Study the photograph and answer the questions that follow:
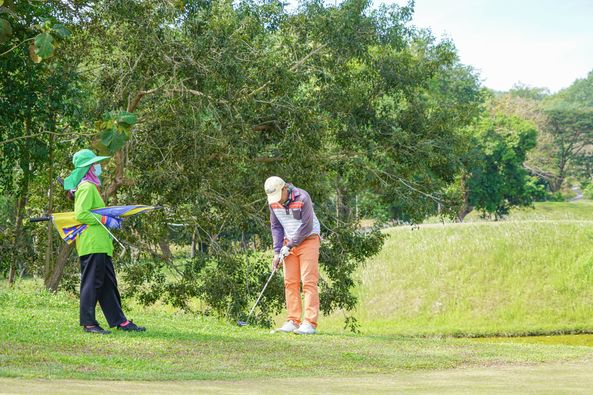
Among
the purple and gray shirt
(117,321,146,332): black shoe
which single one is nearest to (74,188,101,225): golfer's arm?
(117,321,146,332): black shoe

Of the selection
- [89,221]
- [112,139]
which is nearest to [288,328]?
[89,221]

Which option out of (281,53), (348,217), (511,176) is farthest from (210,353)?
(511,176)

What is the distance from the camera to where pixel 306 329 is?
1295 cm

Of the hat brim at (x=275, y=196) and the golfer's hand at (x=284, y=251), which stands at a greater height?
the hat brim at (x=275, y=196)

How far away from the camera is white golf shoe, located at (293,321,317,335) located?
42.3ft

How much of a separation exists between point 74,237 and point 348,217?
11572 millimetres

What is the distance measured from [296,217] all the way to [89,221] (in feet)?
9.36

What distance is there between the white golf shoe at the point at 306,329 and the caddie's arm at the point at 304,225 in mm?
1150

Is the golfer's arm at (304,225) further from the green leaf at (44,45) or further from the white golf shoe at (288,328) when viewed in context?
the green leaf at (44,45)

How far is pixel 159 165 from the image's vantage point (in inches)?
773

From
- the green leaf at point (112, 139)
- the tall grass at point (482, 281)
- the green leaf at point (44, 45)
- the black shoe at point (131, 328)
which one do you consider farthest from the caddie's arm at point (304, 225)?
the tall grass at point (482, 281)

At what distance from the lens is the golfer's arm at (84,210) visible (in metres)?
11.4

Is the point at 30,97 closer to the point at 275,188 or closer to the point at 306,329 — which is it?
the point at 275,188

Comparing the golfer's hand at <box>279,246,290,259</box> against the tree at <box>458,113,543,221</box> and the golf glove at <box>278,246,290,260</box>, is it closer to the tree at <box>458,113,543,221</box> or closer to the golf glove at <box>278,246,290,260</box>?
the golf glove at <box>278,246,290,260</box>
